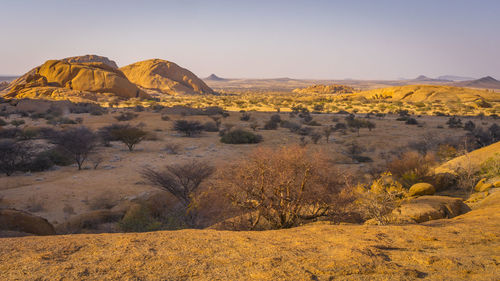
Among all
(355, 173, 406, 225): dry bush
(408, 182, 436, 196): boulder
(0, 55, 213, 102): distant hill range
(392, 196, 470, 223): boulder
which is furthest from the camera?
(0, 55, 213, 102): distant hill range

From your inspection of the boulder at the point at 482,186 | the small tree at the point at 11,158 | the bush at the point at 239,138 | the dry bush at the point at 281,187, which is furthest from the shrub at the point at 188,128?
the boulder at the point at 482,186

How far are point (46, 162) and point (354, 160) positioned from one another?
1235cm

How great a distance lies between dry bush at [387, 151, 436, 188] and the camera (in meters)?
8.37

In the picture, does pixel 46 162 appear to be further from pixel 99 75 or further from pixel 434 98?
pixel 434 98

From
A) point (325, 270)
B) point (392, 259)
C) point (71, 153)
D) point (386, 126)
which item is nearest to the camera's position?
point (325, 270)

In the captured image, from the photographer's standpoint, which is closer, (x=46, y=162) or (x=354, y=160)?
(x=46, y=162)

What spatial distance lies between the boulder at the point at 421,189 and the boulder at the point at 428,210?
141cm

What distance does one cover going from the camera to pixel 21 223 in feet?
15.6

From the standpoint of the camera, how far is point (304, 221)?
16.6 ft

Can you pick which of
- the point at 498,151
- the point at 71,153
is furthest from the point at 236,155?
the point at 498,151

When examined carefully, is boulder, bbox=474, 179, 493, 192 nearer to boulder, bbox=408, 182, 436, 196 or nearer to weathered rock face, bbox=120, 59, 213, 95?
boulder, bbox=408, 182, 436, 196

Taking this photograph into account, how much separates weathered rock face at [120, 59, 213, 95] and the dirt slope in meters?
68.9

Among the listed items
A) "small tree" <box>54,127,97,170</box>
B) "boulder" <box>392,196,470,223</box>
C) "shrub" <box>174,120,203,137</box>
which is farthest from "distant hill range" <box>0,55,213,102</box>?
"boulder" <box>392,196,470,223</box>

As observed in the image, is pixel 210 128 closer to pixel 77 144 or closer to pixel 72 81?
pixel 77 144
